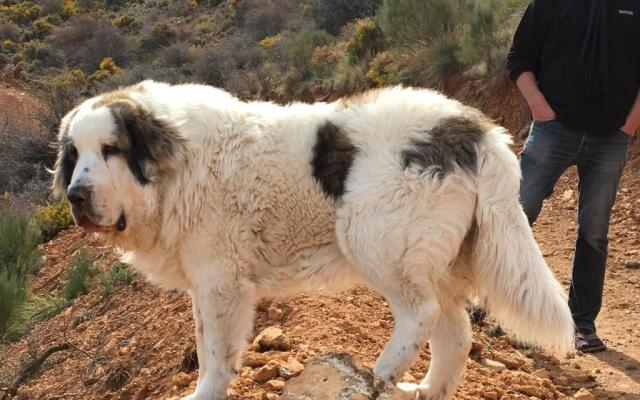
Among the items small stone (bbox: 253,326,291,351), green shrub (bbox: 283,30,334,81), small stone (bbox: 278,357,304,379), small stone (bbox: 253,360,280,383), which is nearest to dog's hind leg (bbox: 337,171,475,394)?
small stone (bbox: 278,357,304,379)

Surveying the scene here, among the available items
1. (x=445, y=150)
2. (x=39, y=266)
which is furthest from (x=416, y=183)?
(x=39, y=266)

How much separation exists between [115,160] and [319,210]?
3.81 ft

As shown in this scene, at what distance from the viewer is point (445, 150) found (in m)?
3.81

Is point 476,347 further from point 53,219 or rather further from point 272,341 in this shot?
point 53,219

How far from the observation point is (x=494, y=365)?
5.04 m

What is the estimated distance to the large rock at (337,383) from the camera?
311cm

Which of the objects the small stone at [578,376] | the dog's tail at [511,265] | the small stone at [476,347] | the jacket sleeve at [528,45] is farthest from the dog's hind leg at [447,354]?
the jacket sleeve at [528,45]

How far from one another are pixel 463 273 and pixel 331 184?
87 centimetres

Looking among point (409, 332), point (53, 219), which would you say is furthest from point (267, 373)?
point (53, 219)

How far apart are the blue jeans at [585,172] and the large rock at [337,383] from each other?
2350 mm

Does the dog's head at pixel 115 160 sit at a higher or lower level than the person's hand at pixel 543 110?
lower

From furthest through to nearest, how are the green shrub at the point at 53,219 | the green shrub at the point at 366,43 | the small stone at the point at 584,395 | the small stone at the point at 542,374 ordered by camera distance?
the green shrub at the point at 366,43
the green shrub at the point at 53,219
the small stone at the point at 542,374
the small stone at the point at 584,395

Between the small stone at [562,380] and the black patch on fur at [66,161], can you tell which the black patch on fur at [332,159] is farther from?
the small stone at [562,380]

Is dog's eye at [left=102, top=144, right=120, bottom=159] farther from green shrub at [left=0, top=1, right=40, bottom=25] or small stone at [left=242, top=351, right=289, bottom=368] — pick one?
green shrub at [left=0, top=1, right=40, bottom=25]
